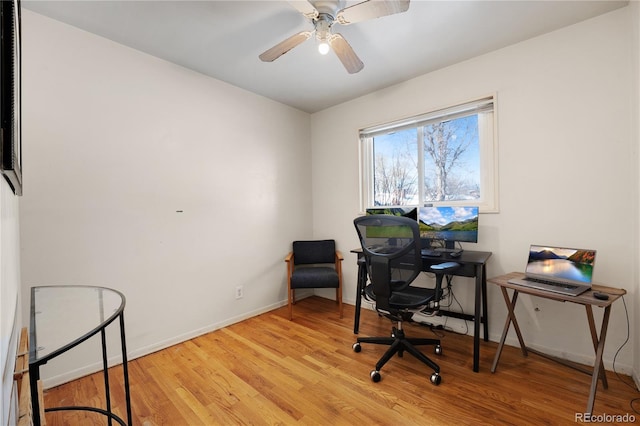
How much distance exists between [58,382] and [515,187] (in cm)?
367

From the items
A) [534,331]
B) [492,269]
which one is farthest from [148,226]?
[534,331]

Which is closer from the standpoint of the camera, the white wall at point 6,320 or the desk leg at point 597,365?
the white wall at point 6,320

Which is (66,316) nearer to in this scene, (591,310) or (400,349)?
(400,349)

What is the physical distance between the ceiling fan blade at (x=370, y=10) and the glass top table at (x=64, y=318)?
1846mm

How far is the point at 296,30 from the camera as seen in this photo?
82.4 inches

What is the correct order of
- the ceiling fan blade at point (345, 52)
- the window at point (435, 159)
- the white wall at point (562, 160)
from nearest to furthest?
the ceiling fan blade at point (345, 52) → the white wall at point (562, 160) → the window at point (435, 159)

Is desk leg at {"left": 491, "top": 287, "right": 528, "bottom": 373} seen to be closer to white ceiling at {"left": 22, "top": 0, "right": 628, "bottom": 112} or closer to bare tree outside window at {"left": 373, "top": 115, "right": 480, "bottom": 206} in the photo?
bare tree outside window at {"left": 373, "top": 115, "right": 480, "bottom": 206}

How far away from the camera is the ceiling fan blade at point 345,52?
181cm

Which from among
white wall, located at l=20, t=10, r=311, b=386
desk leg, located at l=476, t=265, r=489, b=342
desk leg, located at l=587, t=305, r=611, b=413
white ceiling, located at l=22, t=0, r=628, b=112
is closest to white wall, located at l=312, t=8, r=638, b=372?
desk leg, located at l=476, t=265, r=489, b=342

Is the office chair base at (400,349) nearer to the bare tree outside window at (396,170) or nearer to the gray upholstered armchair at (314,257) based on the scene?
the gray upholstered armchair at (314,257)

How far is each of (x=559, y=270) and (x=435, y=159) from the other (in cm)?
140

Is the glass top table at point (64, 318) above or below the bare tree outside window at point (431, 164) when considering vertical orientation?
below

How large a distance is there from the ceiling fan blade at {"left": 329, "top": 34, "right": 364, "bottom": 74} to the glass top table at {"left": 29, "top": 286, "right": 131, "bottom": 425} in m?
1.85

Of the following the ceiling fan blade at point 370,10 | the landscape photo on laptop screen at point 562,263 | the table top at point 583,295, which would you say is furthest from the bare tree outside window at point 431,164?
the ceiling fan blade at point 370,10
